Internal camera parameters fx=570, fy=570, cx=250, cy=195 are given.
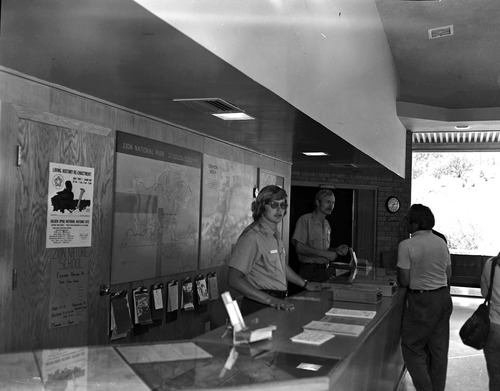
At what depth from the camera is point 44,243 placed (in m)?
3.03

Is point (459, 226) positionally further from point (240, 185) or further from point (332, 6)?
point (332, 6)

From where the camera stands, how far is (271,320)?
3.20m

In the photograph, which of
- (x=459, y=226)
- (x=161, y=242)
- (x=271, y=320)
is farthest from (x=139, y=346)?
(x=459, y=226)

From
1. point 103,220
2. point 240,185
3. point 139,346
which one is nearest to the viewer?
point 139,346

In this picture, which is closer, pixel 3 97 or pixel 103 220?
pixel 3 97

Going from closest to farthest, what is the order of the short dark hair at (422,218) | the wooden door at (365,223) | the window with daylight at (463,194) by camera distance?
the short dark hair at (422,218) → the wooden door at (365,223) → the window with daylight at (463,194)

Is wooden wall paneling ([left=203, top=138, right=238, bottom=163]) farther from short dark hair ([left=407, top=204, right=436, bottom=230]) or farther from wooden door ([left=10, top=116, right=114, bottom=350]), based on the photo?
short dark hair ([left=407, top=204, right=436, bottom=230])

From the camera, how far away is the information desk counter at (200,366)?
6.17 ft

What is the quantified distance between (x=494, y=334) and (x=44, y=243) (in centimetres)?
299

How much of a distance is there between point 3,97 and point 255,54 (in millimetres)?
1229

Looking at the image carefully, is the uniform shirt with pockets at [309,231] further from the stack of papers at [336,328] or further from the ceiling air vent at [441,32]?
the stack of papers at [336,328]

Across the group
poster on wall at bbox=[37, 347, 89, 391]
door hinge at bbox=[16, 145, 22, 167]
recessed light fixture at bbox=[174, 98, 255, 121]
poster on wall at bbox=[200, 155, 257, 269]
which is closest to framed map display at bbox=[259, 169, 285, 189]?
poster on wall at bbox=[200, 155, 257, 269]

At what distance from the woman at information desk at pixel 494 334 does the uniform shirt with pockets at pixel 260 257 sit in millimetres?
1429

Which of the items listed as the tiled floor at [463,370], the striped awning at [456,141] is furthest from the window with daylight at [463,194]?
the tiled floor at [463,370]
